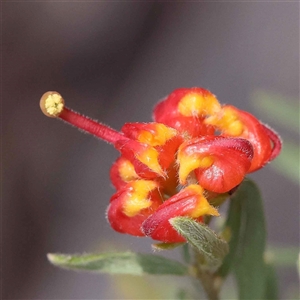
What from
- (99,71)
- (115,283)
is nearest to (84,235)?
(115,283)

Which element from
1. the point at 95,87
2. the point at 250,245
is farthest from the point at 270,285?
the point at 95,87

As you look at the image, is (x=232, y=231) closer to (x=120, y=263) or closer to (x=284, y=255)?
(x=120, y=263)

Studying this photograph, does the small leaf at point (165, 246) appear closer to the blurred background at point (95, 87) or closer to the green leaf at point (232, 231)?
the green leaf at point (232, 231)

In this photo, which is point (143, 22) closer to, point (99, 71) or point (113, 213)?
point (99, 71)

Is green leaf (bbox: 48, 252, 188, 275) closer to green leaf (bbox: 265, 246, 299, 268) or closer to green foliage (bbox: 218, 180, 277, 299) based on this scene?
green foliage (bbox: 218, 180, 277, 299)

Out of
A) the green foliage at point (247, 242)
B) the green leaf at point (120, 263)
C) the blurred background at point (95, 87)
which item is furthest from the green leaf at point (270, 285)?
the blurred background at point (95, 87)

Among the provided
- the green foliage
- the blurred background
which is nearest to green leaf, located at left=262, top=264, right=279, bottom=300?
the green foliage

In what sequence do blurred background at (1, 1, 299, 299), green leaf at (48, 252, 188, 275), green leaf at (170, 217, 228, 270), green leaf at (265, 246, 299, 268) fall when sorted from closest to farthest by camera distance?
1. green leaf at (170, 217, 228, 270)
2. green leaf at (48, 252, 188, 275)
3. green leaf at (265, 246, 299, 268)
4. blurred background at (1, 1, 299, 299)
